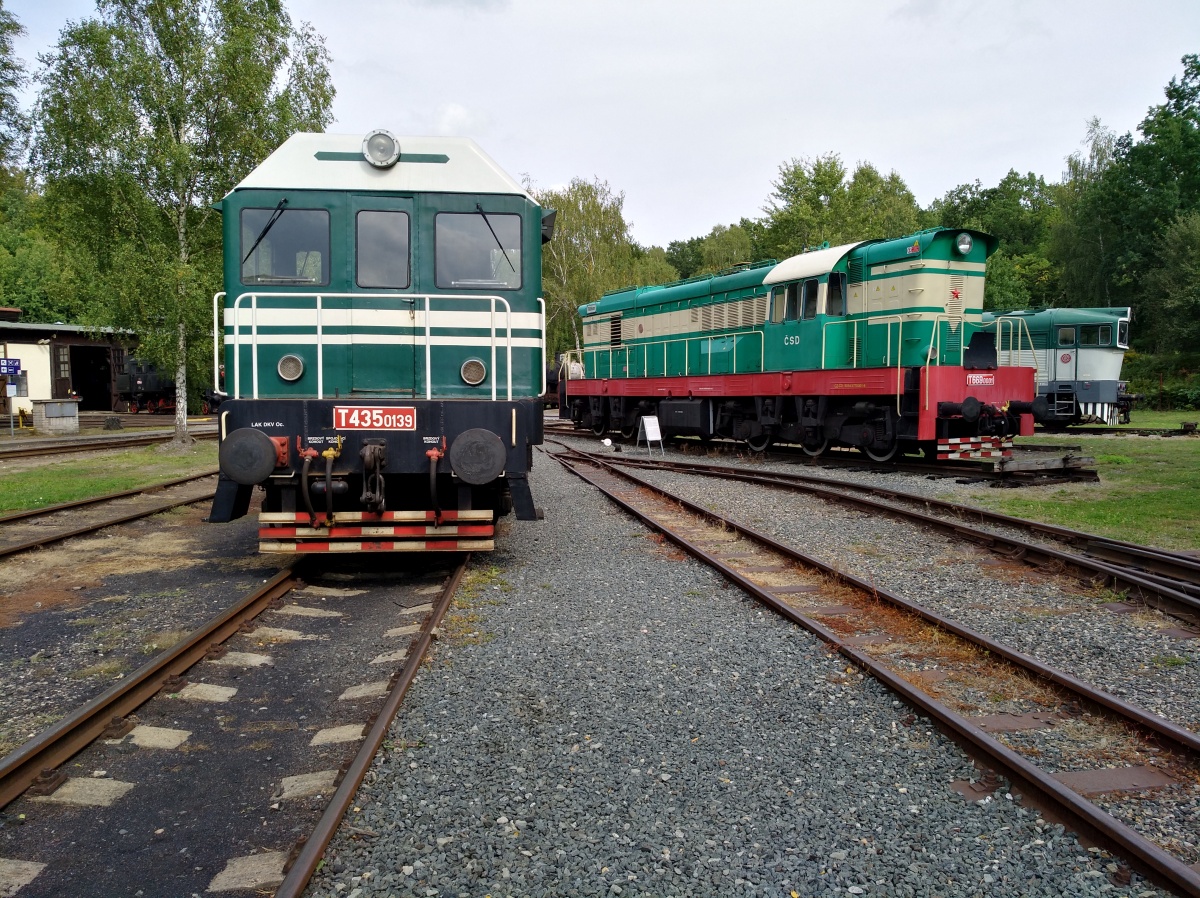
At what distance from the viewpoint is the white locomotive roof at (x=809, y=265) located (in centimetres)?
1503

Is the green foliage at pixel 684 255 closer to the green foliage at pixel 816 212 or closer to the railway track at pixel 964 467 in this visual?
the green foliage at pixel 816 212

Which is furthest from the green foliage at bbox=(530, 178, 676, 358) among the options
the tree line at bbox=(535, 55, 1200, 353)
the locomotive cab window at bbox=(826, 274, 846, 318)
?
the locomotive cab window at bbox=(826, 274, 846, 318)

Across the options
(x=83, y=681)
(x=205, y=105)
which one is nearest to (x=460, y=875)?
(x=83, y=681)

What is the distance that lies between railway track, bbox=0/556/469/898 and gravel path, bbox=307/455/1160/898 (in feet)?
0.67

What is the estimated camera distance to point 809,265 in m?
15.6

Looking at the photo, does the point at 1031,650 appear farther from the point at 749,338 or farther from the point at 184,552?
the point at 749,338

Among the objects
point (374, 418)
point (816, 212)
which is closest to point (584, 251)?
point (816, 212)

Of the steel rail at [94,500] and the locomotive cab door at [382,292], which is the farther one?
the steel rail at [94,500]

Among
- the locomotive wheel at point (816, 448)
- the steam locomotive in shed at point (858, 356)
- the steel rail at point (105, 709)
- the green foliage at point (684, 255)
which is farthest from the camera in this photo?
the green foliage at point (684, 255)

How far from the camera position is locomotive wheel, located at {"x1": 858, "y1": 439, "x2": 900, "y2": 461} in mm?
14680

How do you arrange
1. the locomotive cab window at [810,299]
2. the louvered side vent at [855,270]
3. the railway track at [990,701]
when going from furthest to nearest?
the locomotive cab window at [810,299] → the louvered side vent at [855,270] → the railway track at [990,701]

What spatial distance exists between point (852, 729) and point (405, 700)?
2201 millimetres

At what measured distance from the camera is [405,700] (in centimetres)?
432

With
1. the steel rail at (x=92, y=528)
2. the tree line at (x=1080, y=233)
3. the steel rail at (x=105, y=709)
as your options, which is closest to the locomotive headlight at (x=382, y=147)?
the steel rail at (x=105, y=709)
